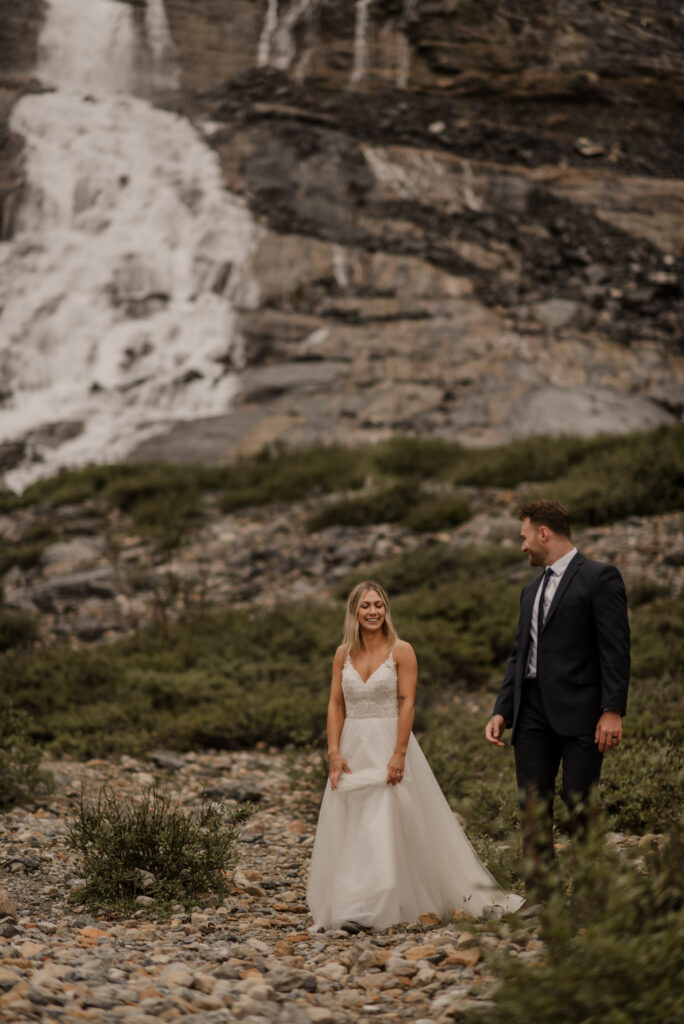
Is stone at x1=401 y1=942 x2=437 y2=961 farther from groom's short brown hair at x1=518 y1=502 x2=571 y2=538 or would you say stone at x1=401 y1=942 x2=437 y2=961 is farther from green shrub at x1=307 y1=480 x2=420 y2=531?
green shrub at x1=307 y1=480 x2=420 y2=531

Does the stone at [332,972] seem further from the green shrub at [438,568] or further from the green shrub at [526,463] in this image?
the green shrub at [526,463]

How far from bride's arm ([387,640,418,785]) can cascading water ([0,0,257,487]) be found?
68.2 ft

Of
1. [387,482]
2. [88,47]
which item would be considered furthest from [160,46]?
[387,482]

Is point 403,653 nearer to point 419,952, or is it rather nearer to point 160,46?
point 419,952

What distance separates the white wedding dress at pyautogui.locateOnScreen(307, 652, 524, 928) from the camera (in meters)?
5.04

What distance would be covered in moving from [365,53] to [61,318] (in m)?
16.4

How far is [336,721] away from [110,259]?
2835cm

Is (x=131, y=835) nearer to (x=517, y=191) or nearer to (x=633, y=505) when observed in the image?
(x=633, y=505)

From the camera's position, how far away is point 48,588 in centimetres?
1515

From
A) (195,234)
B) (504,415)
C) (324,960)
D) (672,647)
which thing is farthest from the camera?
(195,234)

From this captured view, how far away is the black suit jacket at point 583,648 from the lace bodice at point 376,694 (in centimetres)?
91

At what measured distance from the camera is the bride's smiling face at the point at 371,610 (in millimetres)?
5531

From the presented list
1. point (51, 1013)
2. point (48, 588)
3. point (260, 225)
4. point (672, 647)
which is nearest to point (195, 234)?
point (260, 225)

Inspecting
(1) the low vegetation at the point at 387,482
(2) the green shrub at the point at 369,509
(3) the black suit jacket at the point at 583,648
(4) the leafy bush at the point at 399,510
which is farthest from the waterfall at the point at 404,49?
(3) the black suit jacket at the point at 583,648
